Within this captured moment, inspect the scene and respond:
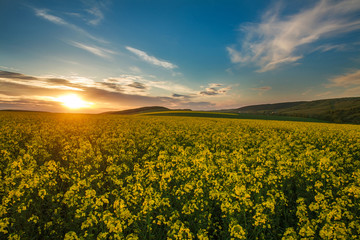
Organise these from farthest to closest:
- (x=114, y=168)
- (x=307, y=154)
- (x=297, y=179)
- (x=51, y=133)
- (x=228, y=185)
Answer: (x=51, y=133) → (x=307, y=154) → (x=297, y=179) → (x=114, y=168) → (x=228, y=185)

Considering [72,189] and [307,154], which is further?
[307,154]

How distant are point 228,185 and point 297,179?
17.5 feet

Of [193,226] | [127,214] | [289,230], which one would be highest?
[127,214]

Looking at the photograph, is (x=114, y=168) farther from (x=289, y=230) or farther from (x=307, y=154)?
(x=307, y=154)

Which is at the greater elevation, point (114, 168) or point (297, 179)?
point (114, 168)

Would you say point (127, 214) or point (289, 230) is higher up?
point (127, 214)

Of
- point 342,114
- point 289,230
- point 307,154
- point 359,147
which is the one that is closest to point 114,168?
point 289,230

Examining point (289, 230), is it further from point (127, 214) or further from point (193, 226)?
point (127, 214)

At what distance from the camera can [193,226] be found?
6.34 metres

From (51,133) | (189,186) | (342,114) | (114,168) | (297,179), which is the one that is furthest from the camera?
(342,114)

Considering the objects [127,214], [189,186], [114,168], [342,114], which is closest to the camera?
[127,214]

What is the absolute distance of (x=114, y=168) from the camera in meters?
7.97

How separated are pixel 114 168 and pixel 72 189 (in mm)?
1932

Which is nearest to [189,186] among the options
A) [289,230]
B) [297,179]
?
[289,230]
